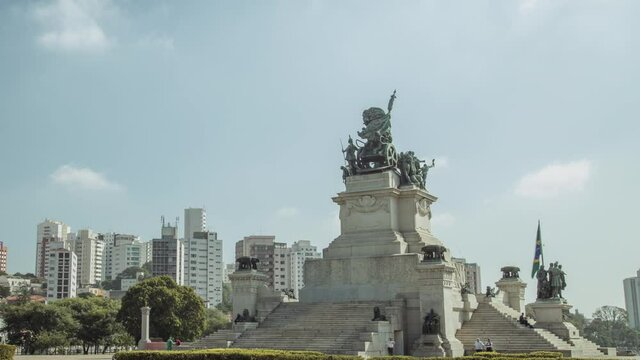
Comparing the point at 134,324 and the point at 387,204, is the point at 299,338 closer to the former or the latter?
the point at 387,204

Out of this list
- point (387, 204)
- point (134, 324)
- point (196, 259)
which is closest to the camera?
→ point (387, 204)

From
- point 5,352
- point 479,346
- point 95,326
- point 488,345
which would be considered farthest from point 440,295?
point 95,326

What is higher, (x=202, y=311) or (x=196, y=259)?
(x=196, y=259)

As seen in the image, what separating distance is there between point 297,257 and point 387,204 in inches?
4336

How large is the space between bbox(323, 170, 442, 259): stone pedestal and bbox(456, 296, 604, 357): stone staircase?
5443 millimetres

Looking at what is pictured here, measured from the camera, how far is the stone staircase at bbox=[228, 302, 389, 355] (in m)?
32.0

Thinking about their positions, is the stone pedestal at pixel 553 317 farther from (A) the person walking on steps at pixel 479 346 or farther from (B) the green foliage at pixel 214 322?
(B) the green foliage at pixel 214 322

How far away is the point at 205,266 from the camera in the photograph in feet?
495

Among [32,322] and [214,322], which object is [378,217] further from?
[214,322]

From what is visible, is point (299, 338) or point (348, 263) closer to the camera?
point (299, 338)

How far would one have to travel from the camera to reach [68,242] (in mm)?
185625

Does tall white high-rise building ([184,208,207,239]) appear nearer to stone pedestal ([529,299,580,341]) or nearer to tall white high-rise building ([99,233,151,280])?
tall white high-rise building ([99,233,151,280])

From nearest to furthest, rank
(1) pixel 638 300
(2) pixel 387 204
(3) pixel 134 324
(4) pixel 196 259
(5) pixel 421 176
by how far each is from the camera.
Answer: (2) pixel 387 204 < (5) pixel 421 176 < (3) pixel 134 324 < (1) pixel 638 300 < (4) pixel 196 259

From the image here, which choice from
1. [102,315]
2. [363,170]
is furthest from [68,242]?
[363,170]
